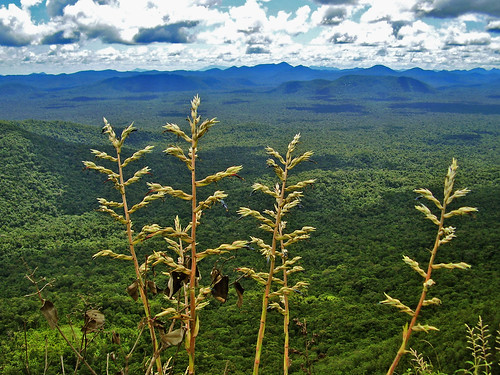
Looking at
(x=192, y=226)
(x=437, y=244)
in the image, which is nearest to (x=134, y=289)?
(x=192, y=226)

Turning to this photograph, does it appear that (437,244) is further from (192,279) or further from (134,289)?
(134,289)

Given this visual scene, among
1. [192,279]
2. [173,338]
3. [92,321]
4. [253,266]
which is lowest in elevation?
[253,266]

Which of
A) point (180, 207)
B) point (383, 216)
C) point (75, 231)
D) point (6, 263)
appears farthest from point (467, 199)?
point (6, 263)

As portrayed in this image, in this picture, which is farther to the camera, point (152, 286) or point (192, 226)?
point (152, 286)

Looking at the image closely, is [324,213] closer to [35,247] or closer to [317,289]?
[317,289]

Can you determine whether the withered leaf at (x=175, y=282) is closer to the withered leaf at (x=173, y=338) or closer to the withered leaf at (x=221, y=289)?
the withered leaf at (x=221, y=289)

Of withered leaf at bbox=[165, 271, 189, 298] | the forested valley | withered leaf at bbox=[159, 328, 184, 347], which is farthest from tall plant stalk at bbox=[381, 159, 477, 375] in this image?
withered leaf at bbox=[165, 271, 189, 298]
